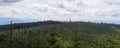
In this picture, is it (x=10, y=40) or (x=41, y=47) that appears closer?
(x=10, y=40)

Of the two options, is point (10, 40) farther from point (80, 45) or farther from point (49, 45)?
point (80, 45)

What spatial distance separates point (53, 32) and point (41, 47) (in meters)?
4.90

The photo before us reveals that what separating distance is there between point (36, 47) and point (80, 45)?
10.7 metres

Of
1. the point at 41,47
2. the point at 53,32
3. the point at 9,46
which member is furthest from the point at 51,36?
the point at 9,46

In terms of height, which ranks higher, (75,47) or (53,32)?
(53,32)

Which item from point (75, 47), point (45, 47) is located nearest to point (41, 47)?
point (45, 47)

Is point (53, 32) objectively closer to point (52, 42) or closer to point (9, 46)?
point (52, 42)

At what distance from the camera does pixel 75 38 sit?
54594 millimetres

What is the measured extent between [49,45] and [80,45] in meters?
9.10

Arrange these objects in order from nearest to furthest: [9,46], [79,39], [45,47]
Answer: [9,46] → [45,47] → [79,39]

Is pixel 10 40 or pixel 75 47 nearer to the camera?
pixel 10 40

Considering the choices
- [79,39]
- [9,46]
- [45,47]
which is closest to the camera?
[9,46]

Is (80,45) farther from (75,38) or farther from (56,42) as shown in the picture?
(56,42)

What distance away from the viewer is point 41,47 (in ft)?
171
